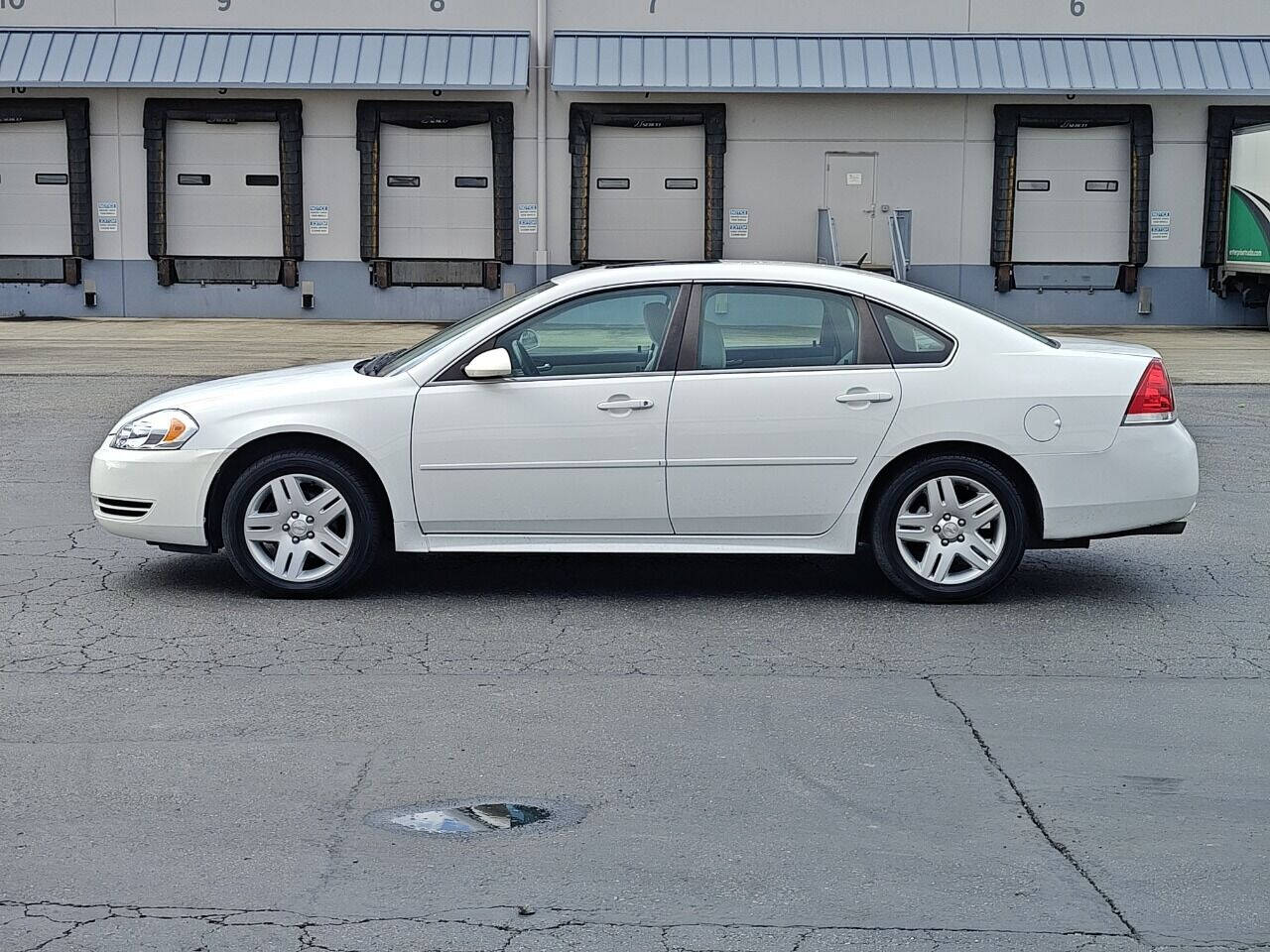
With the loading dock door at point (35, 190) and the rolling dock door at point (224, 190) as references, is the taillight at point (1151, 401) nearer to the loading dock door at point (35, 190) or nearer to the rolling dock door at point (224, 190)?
the rolling dock door at point (224, 190)

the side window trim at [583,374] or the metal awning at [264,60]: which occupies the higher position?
the metal awning at [264,60]

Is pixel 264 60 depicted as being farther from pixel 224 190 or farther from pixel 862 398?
pixel 862 398

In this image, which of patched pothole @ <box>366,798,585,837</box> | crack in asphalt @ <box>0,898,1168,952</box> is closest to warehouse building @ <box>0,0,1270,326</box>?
patched pothole @ <box>366,798,585,837</box>

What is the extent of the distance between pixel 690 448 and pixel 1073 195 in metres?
20.9

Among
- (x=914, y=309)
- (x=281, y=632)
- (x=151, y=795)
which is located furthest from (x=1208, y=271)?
(x=151, y=795)

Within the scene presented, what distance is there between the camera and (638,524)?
24.4ft

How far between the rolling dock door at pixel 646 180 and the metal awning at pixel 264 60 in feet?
5.28

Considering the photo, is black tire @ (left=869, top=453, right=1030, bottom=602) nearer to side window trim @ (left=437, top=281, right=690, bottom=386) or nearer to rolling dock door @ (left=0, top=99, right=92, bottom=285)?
side window trim @ (left=437, top=281, right=690, bottom=386)

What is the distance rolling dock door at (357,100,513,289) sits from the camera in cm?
2633

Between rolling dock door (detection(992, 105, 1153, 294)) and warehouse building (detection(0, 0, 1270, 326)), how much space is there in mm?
39

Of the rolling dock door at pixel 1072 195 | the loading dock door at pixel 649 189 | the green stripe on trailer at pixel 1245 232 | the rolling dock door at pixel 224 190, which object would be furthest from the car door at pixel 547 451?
the rolling dock door at pixel 1072 195

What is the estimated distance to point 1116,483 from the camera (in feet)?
24.4

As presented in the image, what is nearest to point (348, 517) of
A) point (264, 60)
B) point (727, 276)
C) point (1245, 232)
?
point (727, 276)

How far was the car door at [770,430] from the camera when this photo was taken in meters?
7.37
